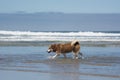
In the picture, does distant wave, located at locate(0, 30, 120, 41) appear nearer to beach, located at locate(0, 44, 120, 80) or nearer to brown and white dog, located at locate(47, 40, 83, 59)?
beach, located at locate(0, 44, 120, 80)

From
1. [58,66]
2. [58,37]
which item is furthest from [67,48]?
[58,37]

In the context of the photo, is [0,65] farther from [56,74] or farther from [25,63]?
[56,74]

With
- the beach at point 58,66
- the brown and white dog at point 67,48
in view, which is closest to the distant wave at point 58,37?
the beach at point 58,66

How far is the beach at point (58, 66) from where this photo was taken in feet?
48.7

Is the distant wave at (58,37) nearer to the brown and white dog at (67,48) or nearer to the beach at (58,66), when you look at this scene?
the beach at (58,66)

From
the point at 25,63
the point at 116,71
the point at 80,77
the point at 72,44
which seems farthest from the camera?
the point at 72,44

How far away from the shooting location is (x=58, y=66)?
17.6 metres

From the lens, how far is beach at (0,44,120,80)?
1485cm

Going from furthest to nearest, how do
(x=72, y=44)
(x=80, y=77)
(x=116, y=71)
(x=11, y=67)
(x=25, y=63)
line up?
1. (x=72, y=44)
2. (x=25, y=63)
3. (x=11, y=67)
4. (x=116, y=71)
5. (x=80, y=77)

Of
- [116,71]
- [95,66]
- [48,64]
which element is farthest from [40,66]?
[116,71]

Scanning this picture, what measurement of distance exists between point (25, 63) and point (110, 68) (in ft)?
12.2

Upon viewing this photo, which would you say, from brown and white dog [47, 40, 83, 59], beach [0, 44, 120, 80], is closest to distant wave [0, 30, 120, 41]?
beach [0, 44, 120, 80]

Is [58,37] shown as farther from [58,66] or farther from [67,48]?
[58,66]

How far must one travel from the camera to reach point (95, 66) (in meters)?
17.5
